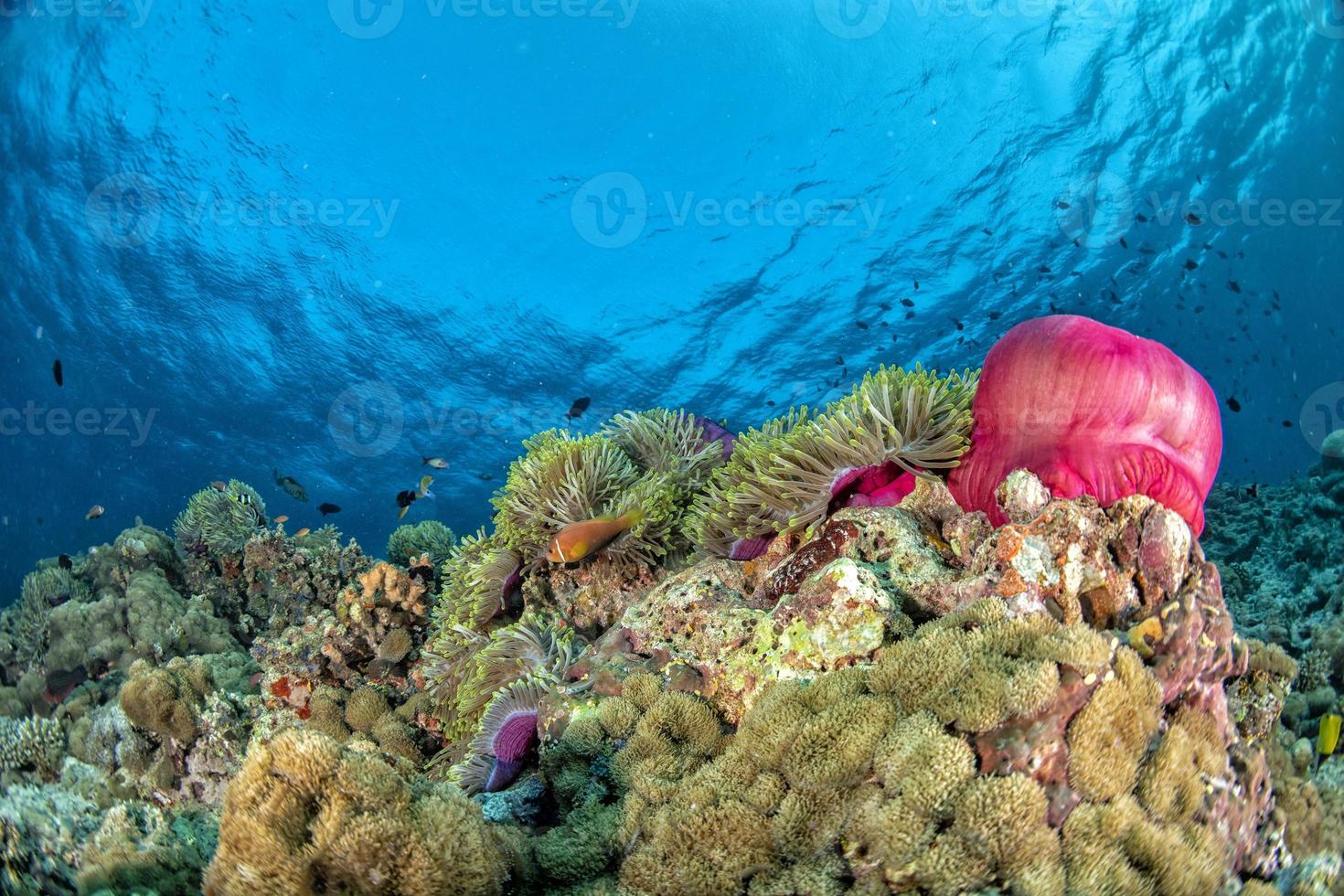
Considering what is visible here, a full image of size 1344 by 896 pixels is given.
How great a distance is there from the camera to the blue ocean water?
62.5 ft

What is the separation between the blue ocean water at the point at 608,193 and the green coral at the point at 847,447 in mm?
14344

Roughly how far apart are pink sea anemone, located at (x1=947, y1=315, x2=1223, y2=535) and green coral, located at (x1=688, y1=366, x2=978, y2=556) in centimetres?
31

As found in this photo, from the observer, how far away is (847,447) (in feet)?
11.4

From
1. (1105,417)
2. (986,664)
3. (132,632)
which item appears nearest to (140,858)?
(986,664)

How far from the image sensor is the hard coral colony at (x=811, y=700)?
6.39 ft

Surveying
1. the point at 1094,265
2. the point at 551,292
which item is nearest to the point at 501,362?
the point at 551,292

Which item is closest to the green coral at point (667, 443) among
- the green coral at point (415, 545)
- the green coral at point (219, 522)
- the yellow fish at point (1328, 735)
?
the yellow fish at point (1328, 735)

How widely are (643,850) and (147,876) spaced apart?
177 cm

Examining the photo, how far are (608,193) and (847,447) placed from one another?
22.2m

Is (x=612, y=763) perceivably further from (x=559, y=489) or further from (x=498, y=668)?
(x=559, y=489)

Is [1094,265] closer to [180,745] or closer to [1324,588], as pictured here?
[1324,588]

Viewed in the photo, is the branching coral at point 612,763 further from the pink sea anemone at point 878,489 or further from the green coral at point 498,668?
the pink sea anemone at point 878,489

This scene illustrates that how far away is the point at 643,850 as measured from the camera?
223cm

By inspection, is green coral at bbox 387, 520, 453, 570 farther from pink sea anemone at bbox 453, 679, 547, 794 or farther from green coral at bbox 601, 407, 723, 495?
pink sea anemone at bbox 453, 679, 547, 794
